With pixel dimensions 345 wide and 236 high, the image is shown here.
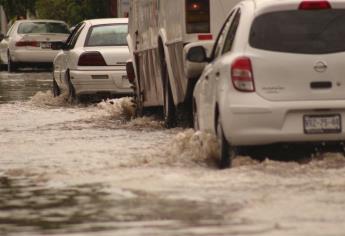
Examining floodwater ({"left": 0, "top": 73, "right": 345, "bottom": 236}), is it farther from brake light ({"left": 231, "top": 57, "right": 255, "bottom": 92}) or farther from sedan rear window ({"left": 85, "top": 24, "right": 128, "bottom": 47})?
sedan rear window ({"left": 85, "top": 24, "right": 128, "bottom": 47})

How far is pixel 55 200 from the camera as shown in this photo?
1014 centimetres

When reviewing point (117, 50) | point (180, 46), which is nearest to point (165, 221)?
point (180, 46)

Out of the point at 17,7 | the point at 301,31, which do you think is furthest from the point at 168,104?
the point at 17,7

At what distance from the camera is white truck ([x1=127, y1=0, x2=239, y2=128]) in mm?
14984

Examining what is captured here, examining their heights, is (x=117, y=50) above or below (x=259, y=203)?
below

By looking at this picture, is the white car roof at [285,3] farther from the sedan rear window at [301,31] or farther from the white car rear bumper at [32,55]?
the white car rear bumper at [32,55]

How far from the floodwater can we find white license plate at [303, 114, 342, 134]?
1.05ft

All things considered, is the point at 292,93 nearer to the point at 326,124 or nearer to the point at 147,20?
the point at 326,124

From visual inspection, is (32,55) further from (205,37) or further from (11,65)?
(205,37)

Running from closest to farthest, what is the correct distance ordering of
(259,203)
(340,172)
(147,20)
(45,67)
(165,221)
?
(165,221) < (259,203) < (340,172) < (147,20) < (45,67)

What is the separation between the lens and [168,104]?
1694 centimetres

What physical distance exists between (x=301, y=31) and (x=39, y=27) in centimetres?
3031

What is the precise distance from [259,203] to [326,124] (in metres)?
2.32

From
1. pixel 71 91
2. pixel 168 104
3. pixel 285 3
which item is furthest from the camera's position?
pixel 71 91
